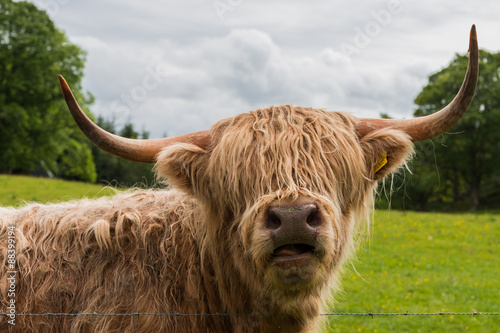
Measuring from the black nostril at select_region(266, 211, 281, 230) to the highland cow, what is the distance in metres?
0.10

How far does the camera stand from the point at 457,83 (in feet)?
122

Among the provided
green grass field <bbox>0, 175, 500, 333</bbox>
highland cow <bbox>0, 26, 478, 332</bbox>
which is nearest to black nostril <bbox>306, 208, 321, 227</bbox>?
highland cow <bbox>0, 26, 478, 332</bbox>

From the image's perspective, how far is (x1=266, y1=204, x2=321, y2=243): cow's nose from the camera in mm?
2375

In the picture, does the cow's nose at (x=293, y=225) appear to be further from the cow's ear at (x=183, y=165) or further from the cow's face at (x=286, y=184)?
the cow's ear at (x=183, y=165)

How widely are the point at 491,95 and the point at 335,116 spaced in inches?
1556

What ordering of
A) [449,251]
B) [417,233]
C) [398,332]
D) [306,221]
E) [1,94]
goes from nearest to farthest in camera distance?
[306,221]
[398,332]
[449,251]
[417,233]
[1,94]

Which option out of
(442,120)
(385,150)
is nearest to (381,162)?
(385,150)

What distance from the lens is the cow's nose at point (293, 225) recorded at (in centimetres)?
238

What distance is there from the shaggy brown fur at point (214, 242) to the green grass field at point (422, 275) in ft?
2.80

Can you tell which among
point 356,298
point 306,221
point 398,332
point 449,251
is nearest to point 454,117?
point 306,221

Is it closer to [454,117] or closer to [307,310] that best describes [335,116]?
[454,117]

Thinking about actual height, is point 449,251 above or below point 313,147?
below

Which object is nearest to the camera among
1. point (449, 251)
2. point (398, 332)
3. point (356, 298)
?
point (398, 332)

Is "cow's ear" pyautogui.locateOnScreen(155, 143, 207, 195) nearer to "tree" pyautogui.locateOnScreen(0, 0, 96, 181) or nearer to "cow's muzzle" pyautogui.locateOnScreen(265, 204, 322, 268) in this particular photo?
"cow's muzzle" pyautogui.locateOnScreen(265, 204, 322, 268)
